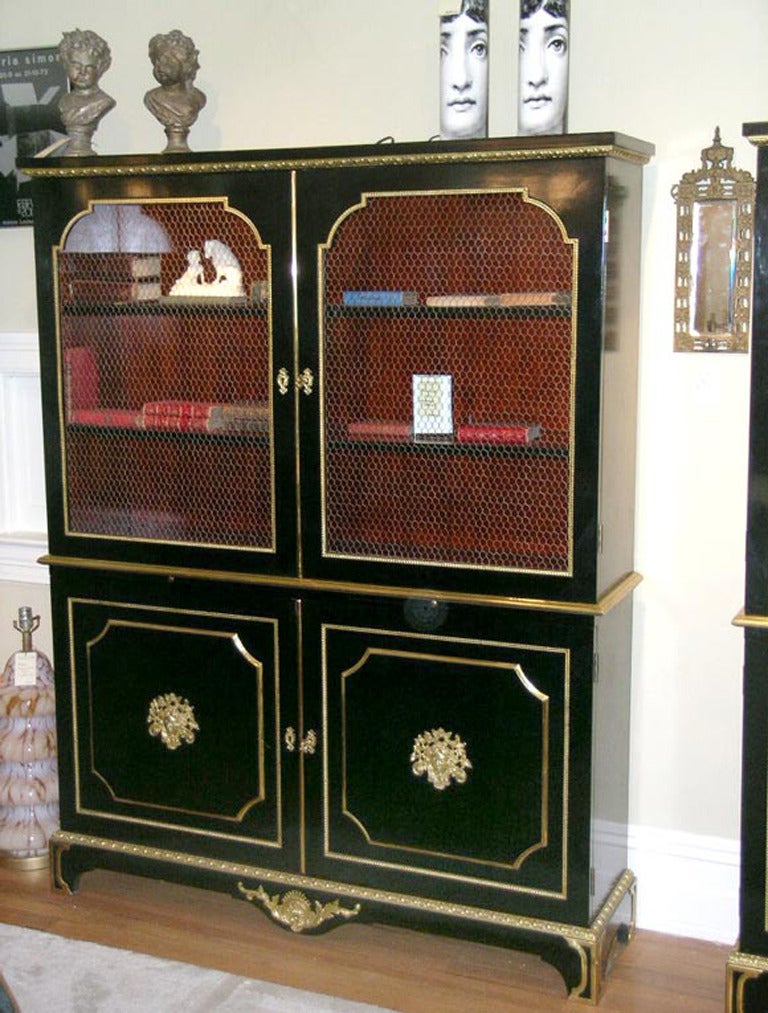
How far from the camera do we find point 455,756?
2.90 meters

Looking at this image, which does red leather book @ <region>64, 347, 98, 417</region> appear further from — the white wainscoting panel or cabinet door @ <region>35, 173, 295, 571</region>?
the white wainscoting panel

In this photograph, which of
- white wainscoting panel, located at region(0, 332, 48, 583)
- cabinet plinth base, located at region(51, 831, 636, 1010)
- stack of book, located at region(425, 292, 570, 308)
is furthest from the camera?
white wainscoting panel, located at region(0, 332, 48, 583)

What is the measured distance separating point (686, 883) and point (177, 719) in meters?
1.29

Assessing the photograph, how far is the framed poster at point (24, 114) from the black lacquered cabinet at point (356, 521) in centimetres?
64

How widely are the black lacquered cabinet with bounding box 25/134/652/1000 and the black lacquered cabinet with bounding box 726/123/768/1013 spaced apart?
32 centimetres

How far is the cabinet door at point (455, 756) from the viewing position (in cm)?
281

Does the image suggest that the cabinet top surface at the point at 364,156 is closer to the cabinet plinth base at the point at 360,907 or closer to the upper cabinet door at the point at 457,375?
the upper cabinet door at the point at 457,375

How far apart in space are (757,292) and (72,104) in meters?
1.75

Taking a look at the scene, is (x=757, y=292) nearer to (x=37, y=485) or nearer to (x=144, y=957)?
(x=144, y=957)

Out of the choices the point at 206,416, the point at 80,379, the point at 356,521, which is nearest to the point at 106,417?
the point at 80,379

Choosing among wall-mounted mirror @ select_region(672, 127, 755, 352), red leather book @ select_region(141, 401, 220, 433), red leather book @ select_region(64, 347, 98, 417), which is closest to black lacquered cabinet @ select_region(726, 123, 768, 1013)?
wall-mounted mirror @ select_region(672, 127, 755, 352)

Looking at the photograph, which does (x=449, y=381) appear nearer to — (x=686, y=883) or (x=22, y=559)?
(x=686, y=883)

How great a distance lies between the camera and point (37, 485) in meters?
3.95

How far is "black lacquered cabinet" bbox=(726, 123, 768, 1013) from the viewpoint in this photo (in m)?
2.45
